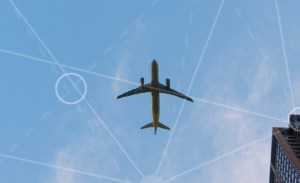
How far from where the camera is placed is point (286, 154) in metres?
136

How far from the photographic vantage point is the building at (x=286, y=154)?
422 ft

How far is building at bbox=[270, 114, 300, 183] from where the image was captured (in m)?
129

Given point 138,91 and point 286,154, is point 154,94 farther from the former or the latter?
point 286,154

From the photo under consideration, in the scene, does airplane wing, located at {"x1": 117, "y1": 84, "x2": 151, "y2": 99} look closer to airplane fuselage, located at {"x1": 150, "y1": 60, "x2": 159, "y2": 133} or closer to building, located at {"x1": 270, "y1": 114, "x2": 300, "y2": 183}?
airplane fuselage, located at {"x1": 150, "y1": 60, "x2": 159, "y2": 133}

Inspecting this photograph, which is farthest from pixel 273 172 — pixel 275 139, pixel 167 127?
pixel 167 127

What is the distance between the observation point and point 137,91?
89938mm

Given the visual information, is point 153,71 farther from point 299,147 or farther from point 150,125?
point 299,147

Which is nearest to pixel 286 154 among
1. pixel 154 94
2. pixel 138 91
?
pixel 154 94

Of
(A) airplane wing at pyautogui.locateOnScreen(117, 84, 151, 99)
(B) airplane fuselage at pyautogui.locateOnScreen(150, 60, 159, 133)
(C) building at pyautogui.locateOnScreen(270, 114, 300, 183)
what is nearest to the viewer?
(B) airplane fuselage at pyautogui.locateOnScreen(150, 60, 159, 133)

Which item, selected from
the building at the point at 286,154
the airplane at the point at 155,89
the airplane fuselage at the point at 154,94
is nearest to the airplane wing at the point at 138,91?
the airplane at the point at 155,89

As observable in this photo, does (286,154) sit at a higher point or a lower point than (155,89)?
lower

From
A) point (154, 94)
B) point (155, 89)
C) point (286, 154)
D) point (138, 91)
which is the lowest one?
point (286, 154)

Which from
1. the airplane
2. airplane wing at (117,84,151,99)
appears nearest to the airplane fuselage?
the airplane

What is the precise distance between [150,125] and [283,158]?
5491 centimetres
